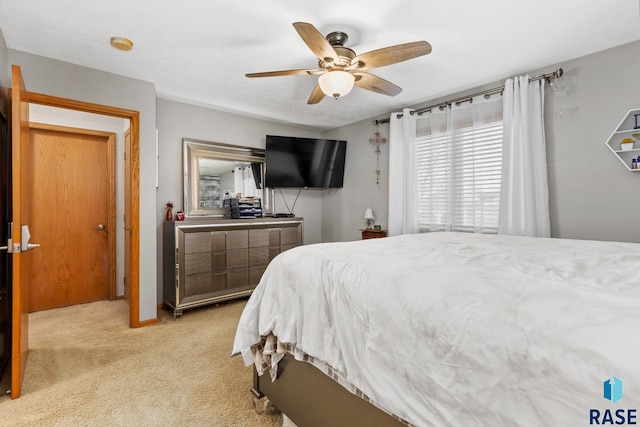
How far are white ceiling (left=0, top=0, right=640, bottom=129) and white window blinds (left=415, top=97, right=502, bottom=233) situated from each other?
14.4 inches

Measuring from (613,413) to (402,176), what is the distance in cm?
336

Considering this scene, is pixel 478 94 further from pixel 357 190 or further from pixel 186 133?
pixel 186 133

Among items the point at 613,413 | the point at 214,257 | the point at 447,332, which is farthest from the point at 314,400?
the point at 214,257

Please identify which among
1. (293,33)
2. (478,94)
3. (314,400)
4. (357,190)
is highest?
(293,33)

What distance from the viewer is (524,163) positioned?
2805mm

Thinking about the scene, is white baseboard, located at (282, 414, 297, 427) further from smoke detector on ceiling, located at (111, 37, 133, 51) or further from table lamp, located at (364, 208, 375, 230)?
table lamp, located at (364, 208, 375, 230)

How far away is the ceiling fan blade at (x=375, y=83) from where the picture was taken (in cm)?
239

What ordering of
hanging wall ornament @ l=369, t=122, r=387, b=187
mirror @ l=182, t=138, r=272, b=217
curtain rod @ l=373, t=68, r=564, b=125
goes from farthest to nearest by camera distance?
hanging wall ornament @ l=369, t=122, r=387, b=187 < mirror @ l=182, t=138, r=272, b=217 < curtain rod @ l=373, t=68, r=564, b=125

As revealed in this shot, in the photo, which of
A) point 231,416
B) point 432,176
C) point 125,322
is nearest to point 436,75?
point 432,176

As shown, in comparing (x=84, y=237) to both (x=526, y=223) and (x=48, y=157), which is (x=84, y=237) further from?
(x=526, y=223)

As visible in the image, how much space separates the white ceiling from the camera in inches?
77.7

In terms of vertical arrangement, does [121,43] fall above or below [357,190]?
above

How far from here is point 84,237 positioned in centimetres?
387

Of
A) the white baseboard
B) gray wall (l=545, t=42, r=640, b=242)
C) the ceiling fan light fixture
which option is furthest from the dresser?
gray wall (l=545, t=42, r=640, b=242)
